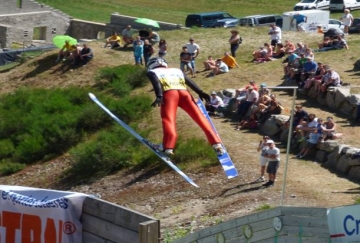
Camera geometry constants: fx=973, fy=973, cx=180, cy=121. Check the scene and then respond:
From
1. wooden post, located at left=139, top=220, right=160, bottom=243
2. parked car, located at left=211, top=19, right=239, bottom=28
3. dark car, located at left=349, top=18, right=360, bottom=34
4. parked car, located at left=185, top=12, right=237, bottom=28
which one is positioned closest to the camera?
wooden post, located at left=139, top=220, right=160, bottom=243

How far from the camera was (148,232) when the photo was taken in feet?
28.5

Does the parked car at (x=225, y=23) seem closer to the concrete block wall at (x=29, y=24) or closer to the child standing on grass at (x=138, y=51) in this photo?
the child standing on grass at (x=138, y=51)

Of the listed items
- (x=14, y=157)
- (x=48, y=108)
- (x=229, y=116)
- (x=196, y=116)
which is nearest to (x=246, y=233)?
(x=196, y=116)

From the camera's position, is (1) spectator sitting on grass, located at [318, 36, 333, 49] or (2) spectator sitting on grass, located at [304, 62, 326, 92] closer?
(2) spectator sitting on grass, located at [304, 62, 326, 92]

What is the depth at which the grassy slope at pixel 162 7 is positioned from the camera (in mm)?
55469

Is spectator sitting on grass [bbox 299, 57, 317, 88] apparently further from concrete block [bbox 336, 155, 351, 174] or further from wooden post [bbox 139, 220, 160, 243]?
wooden post [bbox 139, 220, 160, 243]

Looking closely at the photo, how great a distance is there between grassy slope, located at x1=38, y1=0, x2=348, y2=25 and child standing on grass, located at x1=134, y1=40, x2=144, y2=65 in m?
22.0

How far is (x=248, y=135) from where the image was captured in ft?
76.9

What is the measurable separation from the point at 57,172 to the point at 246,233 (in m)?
17.3

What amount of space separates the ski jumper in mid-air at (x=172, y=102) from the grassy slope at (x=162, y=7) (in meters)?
37.9

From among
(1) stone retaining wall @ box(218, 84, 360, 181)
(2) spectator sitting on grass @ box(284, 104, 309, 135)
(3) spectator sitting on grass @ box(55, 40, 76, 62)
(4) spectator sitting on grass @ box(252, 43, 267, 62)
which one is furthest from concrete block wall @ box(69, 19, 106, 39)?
(2) spectator sitting on grass @ box(284, 104, 309, 135)

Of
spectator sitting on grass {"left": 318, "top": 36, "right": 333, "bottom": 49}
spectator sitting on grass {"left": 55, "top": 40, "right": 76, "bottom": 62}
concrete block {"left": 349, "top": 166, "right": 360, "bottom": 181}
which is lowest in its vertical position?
spectator sitting on grass {"left": 55, "top": 40, "right": 76, "bottom": 62}

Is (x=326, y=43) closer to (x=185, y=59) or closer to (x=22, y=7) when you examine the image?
(x=185, y=59)

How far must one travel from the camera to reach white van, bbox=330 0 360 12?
51719mm
